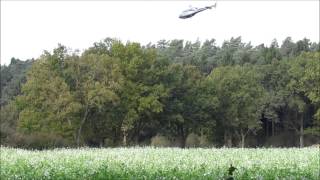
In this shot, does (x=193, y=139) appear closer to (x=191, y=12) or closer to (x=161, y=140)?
(x=161, y=140)

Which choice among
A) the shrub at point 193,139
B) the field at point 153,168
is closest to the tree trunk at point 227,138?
the shrub at point 193,139

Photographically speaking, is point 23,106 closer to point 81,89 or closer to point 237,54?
point 81,89

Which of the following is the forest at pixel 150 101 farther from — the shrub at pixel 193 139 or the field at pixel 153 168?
the field at pixel 153 168

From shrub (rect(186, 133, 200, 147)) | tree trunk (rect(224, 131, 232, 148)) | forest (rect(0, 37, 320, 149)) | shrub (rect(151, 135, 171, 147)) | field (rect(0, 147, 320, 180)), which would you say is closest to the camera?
field (rect(0, 147, 320, 180))

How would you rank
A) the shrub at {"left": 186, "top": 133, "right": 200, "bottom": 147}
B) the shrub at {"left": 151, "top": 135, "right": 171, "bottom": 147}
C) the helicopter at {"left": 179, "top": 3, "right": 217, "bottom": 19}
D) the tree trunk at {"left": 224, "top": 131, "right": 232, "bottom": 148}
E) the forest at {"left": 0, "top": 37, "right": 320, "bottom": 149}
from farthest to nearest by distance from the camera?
1. the shrub at {"left": 186, "top": 133, "right": 200, "bottom": 147}
2. the tree trunk at {"left": 224, "top": 131, "right": 232, "bottom": 148}
3. the shrub at {"left": 151, "top": 135, "right": 171, "bottom": 147}
4. the forest at {"left": 0, "top": 37, "right": 320, "bottom": 149}
5. the helicopter at {"left": 179, "top": 3, "right": 217, "bottom": 19}

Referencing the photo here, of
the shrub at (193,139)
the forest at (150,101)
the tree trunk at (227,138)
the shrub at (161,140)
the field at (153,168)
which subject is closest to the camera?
the field at (153,168)

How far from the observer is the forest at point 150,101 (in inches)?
2056

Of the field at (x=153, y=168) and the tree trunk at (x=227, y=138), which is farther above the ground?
the tree trunk at (x=227, y=138)

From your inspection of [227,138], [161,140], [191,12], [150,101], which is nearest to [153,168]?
[191,12]

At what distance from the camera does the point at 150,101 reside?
190 ft

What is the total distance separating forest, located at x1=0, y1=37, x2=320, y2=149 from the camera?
171ft

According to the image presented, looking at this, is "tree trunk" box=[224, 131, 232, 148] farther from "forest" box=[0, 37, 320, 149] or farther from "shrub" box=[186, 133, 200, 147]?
"shrub" box=[186, 133, 200, 147]

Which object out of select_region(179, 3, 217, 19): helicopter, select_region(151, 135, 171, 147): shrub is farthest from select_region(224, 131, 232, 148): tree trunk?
select_region(179, 3, 217, 19): helicopter

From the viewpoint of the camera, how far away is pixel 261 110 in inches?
2788
